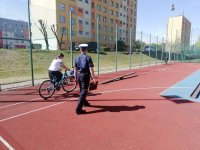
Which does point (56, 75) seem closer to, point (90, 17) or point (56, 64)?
point (56, 64)

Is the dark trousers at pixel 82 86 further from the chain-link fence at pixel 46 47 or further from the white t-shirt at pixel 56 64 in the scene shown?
the chain-link fence at pixel 46 47

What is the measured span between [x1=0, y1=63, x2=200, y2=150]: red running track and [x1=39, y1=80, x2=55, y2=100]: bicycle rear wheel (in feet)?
0.82

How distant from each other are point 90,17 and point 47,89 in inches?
1861

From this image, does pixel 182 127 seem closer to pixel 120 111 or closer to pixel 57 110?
pixel 120 111

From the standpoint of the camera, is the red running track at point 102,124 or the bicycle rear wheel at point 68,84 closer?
the red running track at point 102,124

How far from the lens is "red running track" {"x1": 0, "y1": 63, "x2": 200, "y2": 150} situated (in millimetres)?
4078

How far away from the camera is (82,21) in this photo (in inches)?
1880

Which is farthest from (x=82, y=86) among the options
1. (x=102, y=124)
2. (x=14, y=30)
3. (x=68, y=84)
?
(x=14, y=30)

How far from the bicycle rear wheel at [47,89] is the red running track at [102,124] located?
0.25 metres

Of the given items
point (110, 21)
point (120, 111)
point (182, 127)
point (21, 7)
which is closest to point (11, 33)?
point (21, 7)

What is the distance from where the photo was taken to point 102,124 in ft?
16.8

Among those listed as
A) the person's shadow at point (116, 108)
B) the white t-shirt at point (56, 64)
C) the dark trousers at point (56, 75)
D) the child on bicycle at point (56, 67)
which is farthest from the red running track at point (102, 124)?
the white t-shirt at point (56, 64)

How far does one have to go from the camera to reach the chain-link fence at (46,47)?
1054cm

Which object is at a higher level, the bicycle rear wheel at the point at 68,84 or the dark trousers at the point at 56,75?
the dark trousers at the point at 56,75
